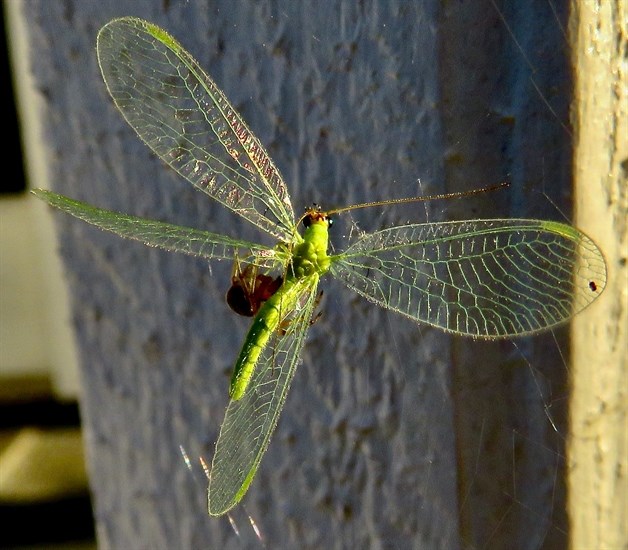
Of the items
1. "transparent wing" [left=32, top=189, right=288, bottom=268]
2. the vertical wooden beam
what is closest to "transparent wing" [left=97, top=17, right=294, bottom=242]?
"transparent wing" [left=32, top=189, right=288, bottom=268]

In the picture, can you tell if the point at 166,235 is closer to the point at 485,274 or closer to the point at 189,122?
the point at 189,122

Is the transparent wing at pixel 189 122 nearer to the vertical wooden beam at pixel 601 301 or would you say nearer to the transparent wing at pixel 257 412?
the transparent wing at pixel 257 412

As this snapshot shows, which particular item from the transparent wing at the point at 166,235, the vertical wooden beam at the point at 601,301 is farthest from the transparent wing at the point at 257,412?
the vertical wooden beam at the point at 601,301

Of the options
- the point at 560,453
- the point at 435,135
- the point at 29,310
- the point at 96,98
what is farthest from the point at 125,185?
the point at 29,310

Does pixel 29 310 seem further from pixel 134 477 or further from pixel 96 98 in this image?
pixel 96 98

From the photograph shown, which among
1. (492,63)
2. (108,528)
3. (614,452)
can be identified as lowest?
(108,528)
